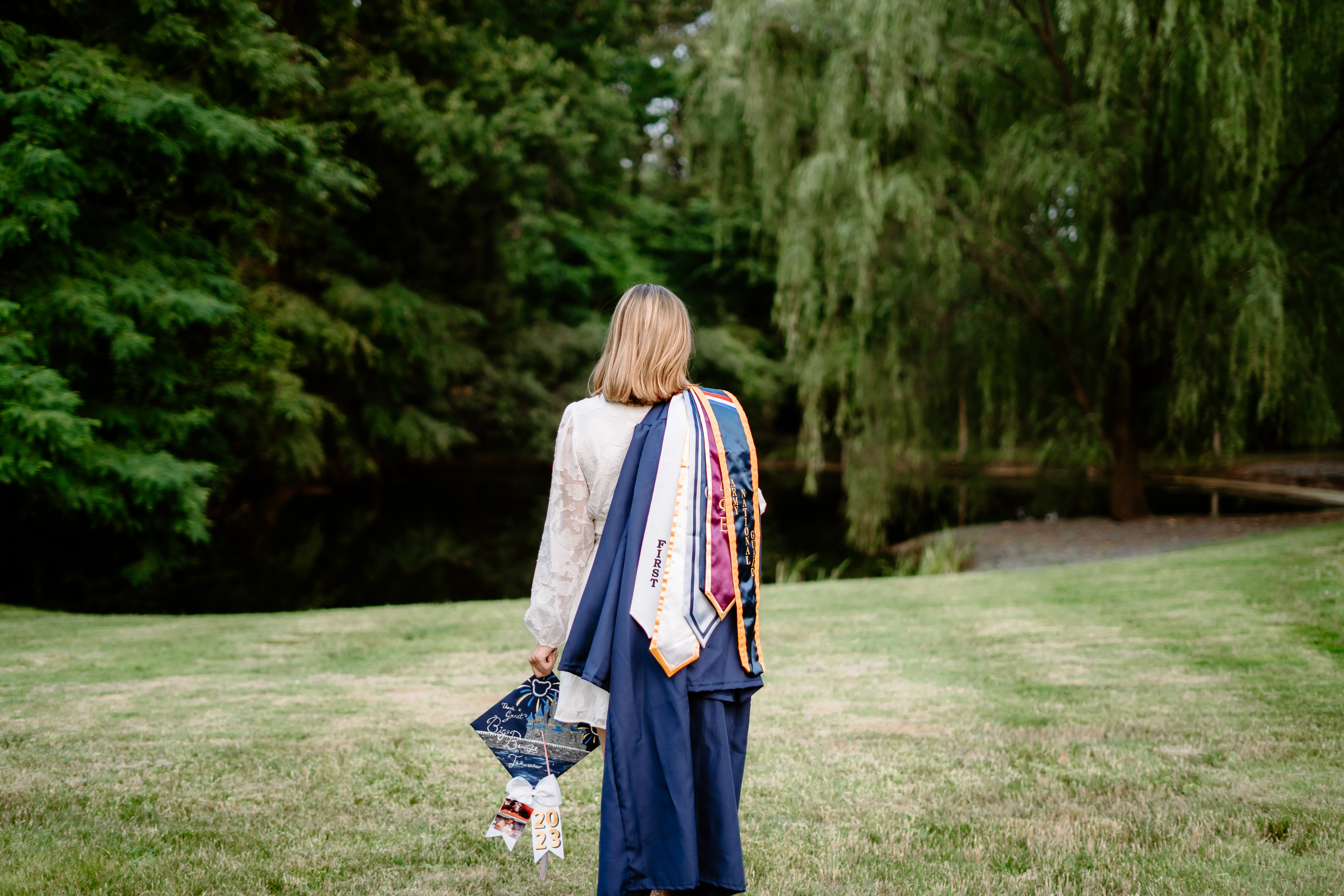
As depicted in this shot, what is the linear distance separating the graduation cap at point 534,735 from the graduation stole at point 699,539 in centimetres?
43

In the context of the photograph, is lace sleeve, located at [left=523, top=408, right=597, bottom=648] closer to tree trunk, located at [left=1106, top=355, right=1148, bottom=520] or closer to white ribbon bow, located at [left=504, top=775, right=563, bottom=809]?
white ribbon bow, located at [left=504, top=775, right=563, bottom=809]

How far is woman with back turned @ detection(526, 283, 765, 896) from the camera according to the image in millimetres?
2264

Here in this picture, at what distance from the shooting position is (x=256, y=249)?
1170 cm

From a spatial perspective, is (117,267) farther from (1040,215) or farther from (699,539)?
(1040,215)

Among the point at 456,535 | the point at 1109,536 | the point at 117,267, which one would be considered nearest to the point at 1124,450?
the point at 1109,536

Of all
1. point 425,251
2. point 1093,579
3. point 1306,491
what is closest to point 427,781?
point 1093,579

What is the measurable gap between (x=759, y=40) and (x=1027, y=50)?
335cm

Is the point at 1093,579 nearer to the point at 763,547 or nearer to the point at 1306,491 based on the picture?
the point at 763,547

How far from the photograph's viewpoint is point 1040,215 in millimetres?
12750

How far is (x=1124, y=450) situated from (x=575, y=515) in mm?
12776

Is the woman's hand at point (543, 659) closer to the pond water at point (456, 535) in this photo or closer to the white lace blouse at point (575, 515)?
the white lace blouse at point (575, 515)

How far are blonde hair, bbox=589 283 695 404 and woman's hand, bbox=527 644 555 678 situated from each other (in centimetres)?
63

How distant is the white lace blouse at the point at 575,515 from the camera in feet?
7.86

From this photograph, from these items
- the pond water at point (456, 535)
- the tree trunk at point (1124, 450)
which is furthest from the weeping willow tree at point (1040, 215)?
the pond water at point (456, 535)
